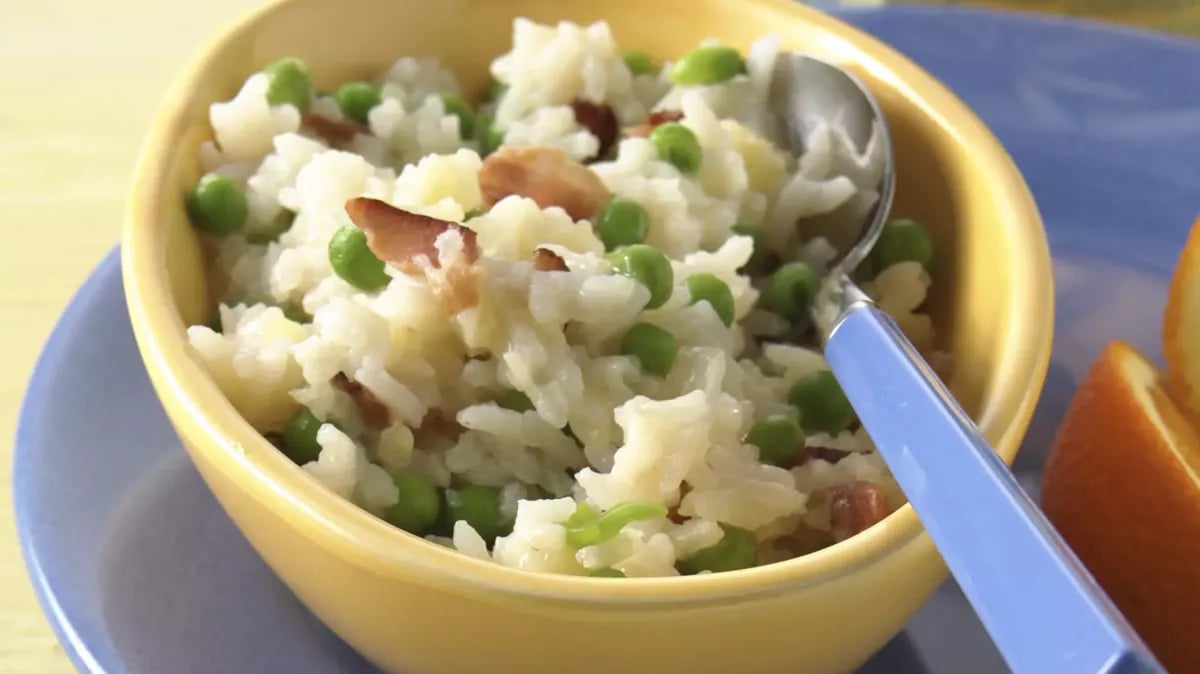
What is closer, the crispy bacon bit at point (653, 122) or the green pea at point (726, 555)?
the green pea at point (726, 555)

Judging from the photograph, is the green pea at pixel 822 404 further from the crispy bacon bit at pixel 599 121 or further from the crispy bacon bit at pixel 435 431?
the crispy bacon bit at pixel 599 121

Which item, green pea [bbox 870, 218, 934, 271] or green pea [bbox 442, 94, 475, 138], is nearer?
green pea [bbox 870, 218, 934, 271]

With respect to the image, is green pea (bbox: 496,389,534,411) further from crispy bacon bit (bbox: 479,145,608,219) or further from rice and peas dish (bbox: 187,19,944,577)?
crispy bacon bit (bbox: 479,145,608,219)

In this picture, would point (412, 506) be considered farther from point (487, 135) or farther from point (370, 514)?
point (487, 135)

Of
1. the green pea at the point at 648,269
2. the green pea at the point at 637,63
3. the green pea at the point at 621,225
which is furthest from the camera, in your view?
the green pea at the point at 637,63

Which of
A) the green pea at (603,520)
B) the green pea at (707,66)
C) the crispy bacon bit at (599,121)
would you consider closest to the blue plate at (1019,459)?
the green pea at (603,520)

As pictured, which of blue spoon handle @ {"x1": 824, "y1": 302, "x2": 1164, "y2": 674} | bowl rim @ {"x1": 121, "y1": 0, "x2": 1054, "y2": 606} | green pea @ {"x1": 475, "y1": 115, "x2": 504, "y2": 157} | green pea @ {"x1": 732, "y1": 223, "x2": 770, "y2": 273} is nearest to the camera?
blue spoon handle @ {"x1": 824, "y1": 302, "x2": 1164, "y2": 674}

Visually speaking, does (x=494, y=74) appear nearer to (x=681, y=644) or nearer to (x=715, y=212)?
(x=715, y=212)

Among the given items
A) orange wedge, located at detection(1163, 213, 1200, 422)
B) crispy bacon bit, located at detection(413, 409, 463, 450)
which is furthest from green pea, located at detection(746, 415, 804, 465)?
orange wedge, located at detection(1163, 213, 1200, 422)
